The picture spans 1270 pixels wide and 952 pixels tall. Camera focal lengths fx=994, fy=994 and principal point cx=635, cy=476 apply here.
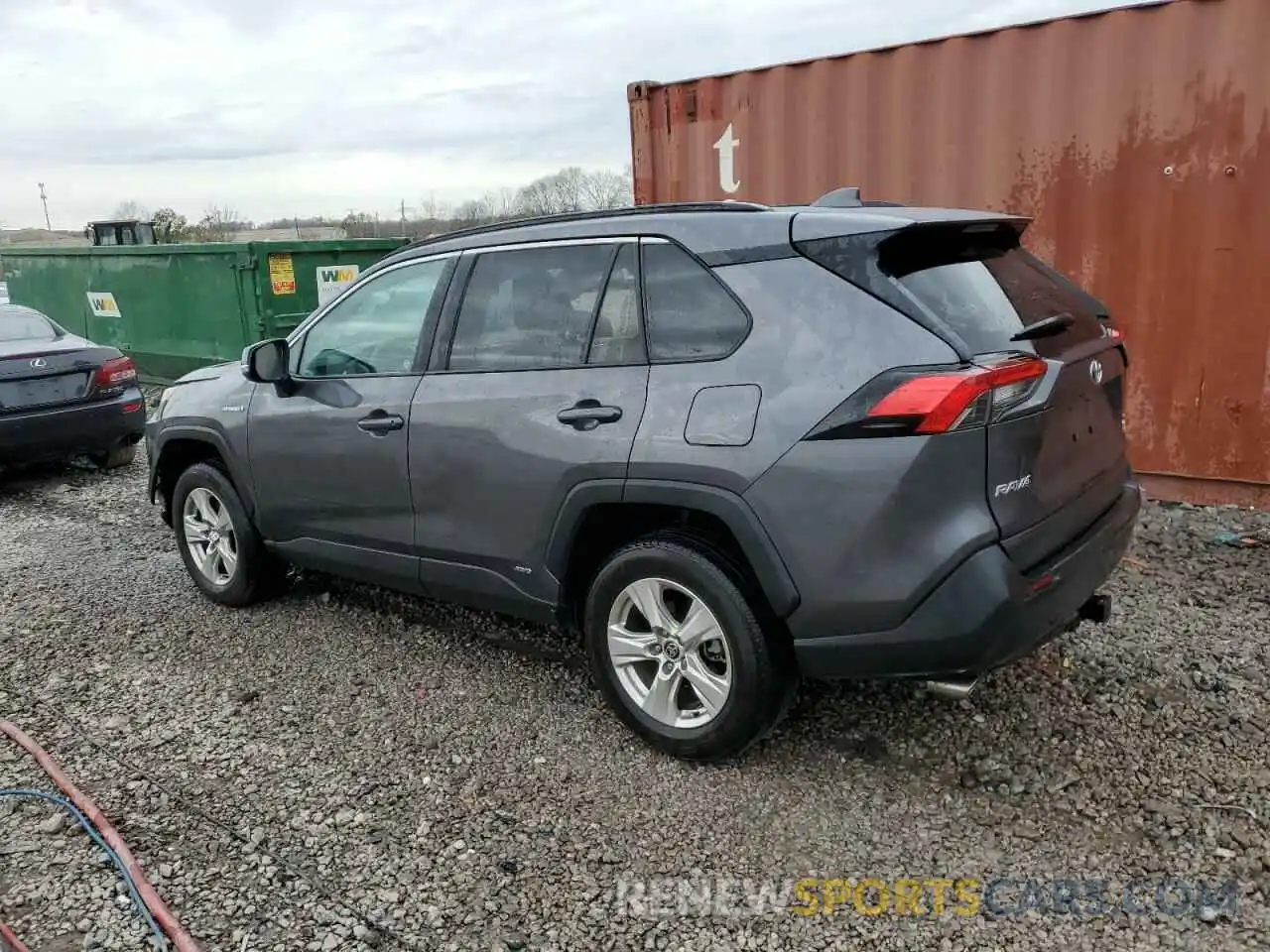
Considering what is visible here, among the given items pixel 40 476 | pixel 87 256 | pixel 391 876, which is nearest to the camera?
pixel 391 876

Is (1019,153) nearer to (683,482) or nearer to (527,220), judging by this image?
(527,220)

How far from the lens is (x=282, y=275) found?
1015cm

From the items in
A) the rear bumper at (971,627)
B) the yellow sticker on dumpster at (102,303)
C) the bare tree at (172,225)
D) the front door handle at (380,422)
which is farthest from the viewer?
the bare tree at (172,225)

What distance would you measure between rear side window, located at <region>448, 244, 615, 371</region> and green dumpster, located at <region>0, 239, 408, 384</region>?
6482 mm

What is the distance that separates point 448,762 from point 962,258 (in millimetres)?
2337

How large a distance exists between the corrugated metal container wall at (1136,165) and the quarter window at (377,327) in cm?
361

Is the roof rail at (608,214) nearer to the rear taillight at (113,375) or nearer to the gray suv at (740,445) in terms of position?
the gray suv at (740,445)

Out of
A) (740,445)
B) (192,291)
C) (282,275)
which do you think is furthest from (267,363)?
(192,291)

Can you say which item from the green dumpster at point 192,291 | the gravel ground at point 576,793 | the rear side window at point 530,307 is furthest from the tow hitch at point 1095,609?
the green dumpster at point 192,291

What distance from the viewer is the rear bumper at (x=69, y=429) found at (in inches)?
282

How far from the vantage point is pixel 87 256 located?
39.3ft

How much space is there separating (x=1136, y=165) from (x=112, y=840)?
234 inches

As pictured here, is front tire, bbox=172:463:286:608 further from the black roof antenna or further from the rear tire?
the rear tire

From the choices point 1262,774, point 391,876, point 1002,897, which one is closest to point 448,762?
point 391,876
